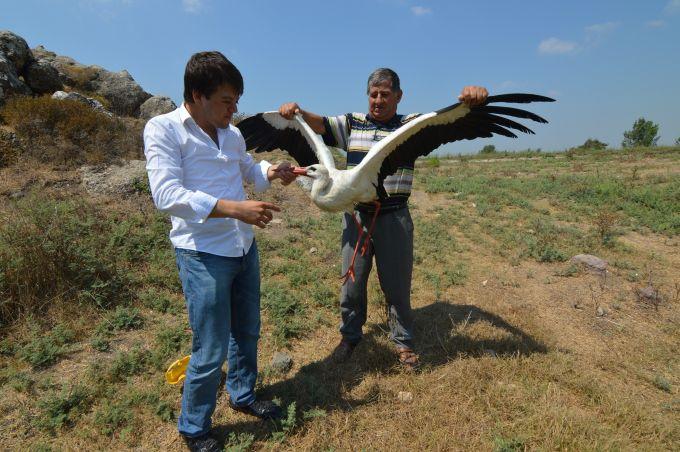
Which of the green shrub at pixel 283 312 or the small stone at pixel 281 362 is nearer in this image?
the small stone at pixel 281 362

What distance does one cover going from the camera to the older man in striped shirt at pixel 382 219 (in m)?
2.85

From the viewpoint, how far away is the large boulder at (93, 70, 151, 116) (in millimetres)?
14070

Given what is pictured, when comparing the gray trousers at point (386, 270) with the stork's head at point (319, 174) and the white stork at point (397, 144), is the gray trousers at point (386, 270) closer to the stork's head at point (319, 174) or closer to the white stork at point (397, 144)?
the white stork at point (397, 144)

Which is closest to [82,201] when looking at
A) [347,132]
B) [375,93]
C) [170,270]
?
[170,270]

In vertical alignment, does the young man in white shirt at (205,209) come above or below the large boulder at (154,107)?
below

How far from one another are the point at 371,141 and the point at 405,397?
79.5 inches

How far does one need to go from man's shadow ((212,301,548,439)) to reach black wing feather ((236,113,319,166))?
187 centimetres

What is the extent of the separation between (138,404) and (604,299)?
490 centimetres

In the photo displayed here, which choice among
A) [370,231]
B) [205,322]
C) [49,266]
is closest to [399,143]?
[370,231]

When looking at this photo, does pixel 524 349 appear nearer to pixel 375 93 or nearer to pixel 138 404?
pixel 375 93

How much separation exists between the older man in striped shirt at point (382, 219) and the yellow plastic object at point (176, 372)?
50.1 inches

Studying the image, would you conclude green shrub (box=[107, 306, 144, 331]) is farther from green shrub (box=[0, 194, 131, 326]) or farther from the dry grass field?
green shrub (box=[0, 194, 131, 326])

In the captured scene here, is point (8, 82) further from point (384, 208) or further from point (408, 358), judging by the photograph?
point (408, 358)

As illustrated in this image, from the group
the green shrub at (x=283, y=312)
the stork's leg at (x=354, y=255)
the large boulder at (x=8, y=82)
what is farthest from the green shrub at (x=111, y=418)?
the large boulder at (x=8, y=82)
